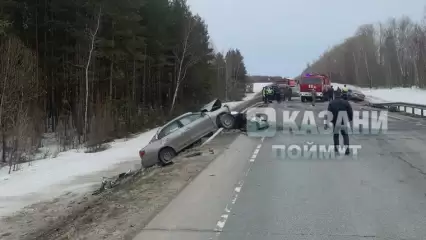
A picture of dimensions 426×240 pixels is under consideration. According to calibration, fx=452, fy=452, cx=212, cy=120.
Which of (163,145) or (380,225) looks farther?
(163,145)

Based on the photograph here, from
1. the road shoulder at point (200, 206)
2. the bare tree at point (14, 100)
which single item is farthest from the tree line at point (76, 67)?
the road shoulder at point (200, 206)

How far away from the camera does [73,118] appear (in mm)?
33500

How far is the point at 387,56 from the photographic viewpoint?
340ft

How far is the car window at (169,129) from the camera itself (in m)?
16.4

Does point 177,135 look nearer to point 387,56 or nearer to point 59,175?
point 59,175

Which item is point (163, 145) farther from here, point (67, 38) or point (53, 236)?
point (67, 38)

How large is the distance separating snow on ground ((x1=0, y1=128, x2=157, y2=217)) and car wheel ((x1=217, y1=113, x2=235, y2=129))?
3926 mm

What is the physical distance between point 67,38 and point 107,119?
9.15m

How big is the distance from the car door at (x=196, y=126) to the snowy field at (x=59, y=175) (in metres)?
2.34

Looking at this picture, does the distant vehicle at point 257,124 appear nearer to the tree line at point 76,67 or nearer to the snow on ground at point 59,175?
the snow on ground at point 59,175

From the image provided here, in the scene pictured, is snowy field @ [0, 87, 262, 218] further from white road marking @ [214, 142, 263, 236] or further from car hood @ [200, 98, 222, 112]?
white road marking @ [214, 142, 263, 236]

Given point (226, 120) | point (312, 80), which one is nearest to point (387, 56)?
point (312, 80)

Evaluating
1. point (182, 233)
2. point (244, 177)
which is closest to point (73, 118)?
point (244, 177)

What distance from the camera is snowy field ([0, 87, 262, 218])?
12070 mm
